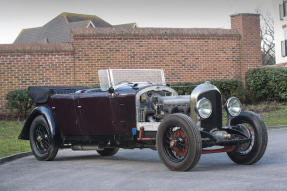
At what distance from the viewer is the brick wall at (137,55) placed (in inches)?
730

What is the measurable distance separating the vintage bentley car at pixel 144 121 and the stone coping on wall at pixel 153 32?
886 centimetres

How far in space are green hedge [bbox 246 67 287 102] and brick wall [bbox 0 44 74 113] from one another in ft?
22.5

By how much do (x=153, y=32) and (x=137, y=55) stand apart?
106 cm

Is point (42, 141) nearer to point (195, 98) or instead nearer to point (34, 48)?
point (195, 98)

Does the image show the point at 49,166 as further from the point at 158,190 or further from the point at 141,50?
the point at 141,50

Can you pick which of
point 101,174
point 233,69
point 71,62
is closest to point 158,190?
point 101,174

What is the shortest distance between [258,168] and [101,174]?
2.29 meters

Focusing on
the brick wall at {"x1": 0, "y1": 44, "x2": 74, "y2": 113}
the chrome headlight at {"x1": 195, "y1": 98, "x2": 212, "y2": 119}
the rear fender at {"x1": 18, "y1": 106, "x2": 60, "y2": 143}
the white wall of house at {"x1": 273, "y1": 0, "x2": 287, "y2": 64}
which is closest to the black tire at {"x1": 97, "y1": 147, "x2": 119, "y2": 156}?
the rear fender at {"x1": 18, "y1": 106, "x2": 60, "y2": 143}

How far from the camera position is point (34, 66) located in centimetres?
1858

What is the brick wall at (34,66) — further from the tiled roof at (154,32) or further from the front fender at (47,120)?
the front fender at (47,120)

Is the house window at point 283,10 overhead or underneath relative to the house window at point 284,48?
overhead

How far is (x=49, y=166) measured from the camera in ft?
30.0

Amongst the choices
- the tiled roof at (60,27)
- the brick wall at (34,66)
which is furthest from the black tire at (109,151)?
the tiled roof at (60,27)

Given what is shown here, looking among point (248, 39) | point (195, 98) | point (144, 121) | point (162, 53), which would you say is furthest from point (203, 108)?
point (248, 39)
